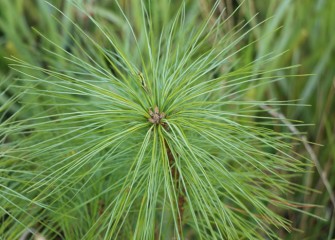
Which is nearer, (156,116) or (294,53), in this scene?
(156,116)

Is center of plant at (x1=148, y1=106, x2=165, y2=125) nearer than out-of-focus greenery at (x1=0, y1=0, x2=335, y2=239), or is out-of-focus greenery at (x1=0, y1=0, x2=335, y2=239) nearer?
center of plant at (x1=148, y1=106, x2=165, y2=125)

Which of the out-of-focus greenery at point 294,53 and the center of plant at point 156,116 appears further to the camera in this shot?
the out-of-focus greenery at point 294,53

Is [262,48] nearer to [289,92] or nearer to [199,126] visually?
[289,92]

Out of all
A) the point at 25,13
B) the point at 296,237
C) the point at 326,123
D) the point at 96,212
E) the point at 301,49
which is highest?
the point at 25,13

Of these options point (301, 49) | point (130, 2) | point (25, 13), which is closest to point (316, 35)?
point (301, 49)
